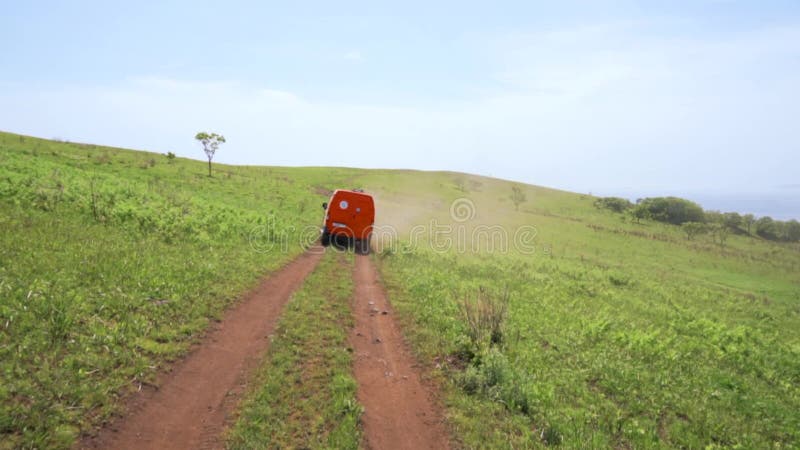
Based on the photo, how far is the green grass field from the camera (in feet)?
20.1

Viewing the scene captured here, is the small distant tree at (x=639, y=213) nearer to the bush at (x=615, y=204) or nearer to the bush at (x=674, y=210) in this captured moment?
the bush at (x=674, y=210)

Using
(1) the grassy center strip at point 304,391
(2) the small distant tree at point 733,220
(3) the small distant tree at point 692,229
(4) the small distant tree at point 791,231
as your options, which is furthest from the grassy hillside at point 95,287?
(4) the small distant tree at point 791,231

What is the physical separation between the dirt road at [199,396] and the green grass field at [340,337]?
326 millimetres

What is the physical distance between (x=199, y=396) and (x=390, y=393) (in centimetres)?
330

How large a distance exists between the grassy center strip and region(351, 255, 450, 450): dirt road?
28 centimetres

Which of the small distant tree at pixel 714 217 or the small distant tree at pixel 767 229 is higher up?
the small distant tree at pixel 714 217

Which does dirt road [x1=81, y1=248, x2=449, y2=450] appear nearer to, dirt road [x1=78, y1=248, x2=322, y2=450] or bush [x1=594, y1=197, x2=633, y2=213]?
dirt road [x1=78, y1=248, x2=322, y2=450]

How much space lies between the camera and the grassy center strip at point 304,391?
555 cm

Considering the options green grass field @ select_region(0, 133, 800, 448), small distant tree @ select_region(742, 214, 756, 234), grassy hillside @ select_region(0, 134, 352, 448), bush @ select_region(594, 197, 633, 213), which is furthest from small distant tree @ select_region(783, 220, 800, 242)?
grassy hillside @ select_region(0, 134, 352, 448)

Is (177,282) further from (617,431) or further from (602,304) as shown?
(602,304)

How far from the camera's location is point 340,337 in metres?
9.12

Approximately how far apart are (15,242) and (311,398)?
10044mm

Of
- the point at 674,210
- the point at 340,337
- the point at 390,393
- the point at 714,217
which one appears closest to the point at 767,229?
the point at 714,217

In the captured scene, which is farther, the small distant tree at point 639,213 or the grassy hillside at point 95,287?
the small distant tree at point 639,213
